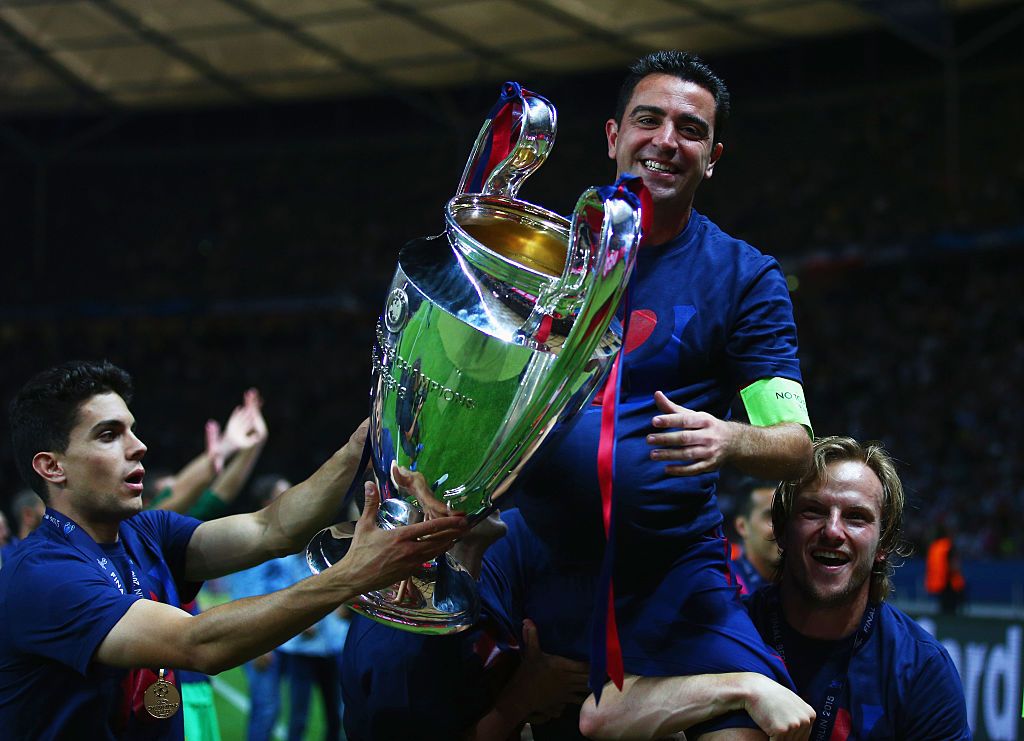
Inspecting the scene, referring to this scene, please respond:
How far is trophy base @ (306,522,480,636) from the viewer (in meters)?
2.55

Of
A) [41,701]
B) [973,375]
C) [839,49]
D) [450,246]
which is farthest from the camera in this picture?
[839,49]

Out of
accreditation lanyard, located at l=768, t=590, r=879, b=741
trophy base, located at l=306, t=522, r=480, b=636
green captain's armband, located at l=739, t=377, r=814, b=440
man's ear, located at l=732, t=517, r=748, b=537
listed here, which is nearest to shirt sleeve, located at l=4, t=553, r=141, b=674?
trophy base, located at l=306, t=522, r=480, b=636

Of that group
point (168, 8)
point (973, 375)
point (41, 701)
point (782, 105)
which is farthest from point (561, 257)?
point (782, 105)

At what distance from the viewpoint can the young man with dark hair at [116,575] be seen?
8.70 ft

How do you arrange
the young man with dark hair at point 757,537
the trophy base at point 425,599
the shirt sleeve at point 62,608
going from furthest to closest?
the young man with dark hair at point 757,537
the shirt sleeve at point 62,608
the trophy base at point 425,599

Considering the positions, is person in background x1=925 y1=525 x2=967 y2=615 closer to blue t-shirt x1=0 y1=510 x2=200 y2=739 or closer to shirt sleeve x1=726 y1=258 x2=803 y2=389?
shirt sleeve x1=726 y1=258 x2=803 y2=389

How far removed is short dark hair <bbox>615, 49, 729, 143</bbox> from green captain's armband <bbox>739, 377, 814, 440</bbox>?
0.62 metres

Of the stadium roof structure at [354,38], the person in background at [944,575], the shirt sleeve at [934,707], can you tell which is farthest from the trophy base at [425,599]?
the stadium roof structure at [354,38]

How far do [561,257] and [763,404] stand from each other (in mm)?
533

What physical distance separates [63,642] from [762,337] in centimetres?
173

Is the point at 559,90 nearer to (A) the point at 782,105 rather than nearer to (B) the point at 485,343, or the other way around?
(A) the point at 782,105

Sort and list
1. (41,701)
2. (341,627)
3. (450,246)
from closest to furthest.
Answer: (450,246) → (41,701) → (341,627)

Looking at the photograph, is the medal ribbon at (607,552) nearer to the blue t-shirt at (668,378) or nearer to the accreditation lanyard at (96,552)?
the blue t-shirt at (668,378)

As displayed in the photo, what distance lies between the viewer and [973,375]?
1886 centimetres
